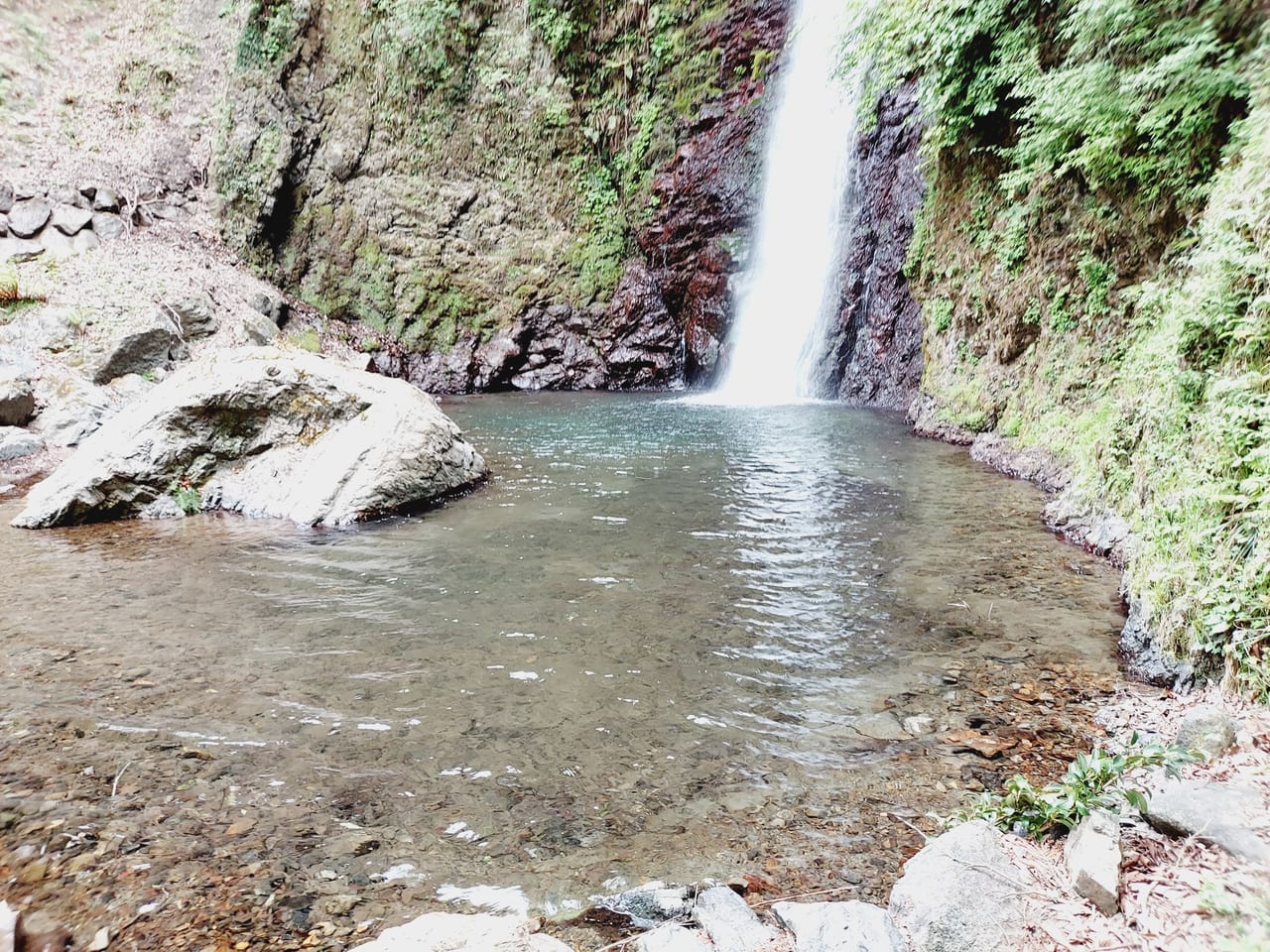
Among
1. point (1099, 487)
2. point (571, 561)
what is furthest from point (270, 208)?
point (1099, 487)

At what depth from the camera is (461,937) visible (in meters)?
1.92

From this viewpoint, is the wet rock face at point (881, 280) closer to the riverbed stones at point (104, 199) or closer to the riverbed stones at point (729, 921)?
the riverbed stones at point (729, 921)

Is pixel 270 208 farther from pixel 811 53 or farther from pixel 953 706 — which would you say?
pixel 953 706

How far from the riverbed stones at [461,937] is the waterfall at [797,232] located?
543 inches

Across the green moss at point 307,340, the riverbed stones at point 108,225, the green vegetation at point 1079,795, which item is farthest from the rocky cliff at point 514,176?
the green vegetation at point 1079,795

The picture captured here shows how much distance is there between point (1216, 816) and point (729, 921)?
4.77 ft

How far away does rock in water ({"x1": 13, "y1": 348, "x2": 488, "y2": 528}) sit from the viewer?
654 centimetres

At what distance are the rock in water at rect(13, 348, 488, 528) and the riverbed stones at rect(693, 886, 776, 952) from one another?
5318mm

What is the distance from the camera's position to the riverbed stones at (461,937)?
6.18ft

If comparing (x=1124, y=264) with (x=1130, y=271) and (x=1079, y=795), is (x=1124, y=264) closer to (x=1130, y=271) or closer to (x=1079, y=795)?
(x=1130, y=271)

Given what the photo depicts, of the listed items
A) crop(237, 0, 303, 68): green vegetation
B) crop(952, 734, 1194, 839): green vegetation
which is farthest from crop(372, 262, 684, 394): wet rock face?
crop(952, 734, 1194, 839): green vegetation

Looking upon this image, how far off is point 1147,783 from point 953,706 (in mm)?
1082

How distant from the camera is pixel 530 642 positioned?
4.00 m

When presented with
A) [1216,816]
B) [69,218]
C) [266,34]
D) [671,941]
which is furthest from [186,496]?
[266,34]
